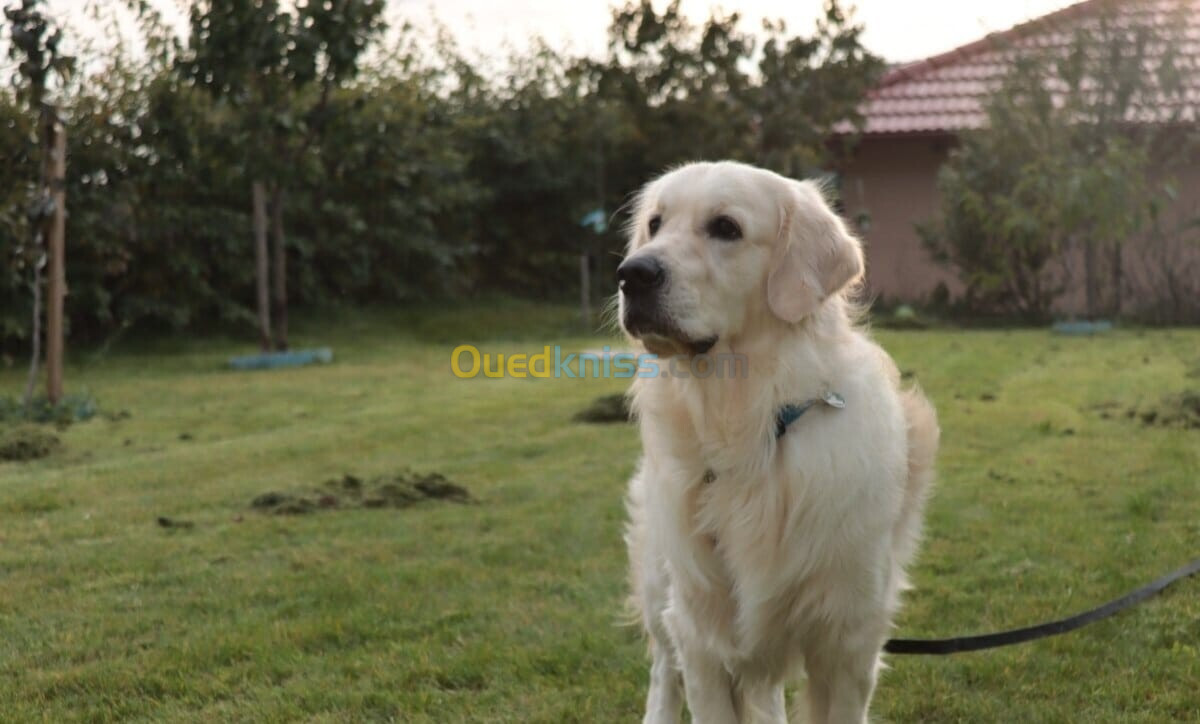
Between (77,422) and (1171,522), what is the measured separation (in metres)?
6.41

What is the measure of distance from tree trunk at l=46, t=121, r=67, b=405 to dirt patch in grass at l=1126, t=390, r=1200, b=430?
6801 mm

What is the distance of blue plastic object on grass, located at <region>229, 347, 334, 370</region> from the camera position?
37.0 feet

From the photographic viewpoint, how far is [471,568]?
433 cm

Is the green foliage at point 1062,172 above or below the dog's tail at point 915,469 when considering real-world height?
above

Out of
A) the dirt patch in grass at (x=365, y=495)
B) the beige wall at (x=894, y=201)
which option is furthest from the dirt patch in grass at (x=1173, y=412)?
the beige wall at (x=894, y=201)

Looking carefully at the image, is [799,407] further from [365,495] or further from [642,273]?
[365,495]

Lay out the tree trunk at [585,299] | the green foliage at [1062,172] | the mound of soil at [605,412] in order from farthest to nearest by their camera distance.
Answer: the tree trunk at [585,299] → the green foliage at [1062,172] → the mound of soil at [605,412]

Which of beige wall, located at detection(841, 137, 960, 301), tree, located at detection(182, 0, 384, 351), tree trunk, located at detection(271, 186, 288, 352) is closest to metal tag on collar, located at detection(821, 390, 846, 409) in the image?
tree, located at detection(182, 0, 384, 351)

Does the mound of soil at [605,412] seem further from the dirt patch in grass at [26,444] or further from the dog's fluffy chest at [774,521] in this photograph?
the dog's fluffy chest at [774,521]

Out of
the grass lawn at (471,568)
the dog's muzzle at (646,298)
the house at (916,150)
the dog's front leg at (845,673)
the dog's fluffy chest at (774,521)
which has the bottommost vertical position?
the grass lawn at (471,568)

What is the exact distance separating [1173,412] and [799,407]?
5069mm

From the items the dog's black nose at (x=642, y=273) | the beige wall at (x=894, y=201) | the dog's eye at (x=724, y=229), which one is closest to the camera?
the dog's black nose at (x=642, y=273)

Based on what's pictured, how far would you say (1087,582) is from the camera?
397cm

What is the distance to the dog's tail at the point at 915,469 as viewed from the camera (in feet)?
9.11
